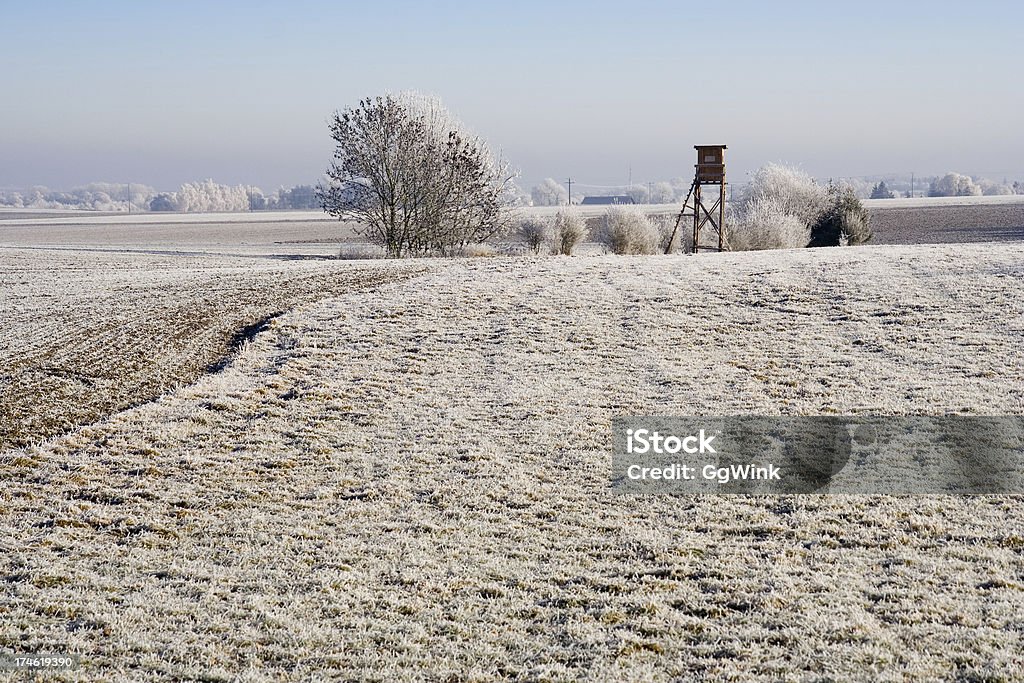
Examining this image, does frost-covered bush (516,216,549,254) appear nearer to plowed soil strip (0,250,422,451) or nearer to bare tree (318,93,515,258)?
bare tree (318,93,515,258)

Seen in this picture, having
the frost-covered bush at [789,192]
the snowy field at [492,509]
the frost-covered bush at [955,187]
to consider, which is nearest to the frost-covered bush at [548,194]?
the frost-covered bush at [955,187]

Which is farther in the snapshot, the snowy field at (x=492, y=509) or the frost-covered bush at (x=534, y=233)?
the frost-covered bush at (x=534, y=233)

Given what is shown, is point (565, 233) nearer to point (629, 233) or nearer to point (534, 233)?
point (534, 233)

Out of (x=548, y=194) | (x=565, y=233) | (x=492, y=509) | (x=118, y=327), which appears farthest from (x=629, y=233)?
(x=548, y=194)

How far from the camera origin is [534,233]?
50.3 meters

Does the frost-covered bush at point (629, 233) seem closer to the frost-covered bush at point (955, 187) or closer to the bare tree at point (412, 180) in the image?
the bare tree at point (412, 180)

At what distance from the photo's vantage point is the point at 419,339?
60.4 ft

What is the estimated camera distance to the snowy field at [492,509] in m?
6.92

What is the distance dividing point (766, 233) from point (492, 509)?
129ft

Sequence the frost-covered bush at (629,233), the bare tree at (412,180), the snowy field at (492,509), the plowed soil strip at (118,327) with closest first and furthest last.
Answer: the snowy field at (492,509) → the plowed soil strip at (118,327) → the bare tree at (412,180) → the frost-covered bush at (629,233)

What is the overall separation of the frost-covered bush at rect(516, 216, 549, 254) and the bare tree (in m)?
7.96

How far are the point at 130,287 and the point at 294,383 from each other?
11.2 m

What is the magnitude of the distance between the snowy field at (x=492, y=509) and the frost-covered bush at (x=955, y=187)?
171 meters

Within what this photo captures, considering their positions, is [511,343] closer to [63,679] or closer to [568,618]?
[568,618]
